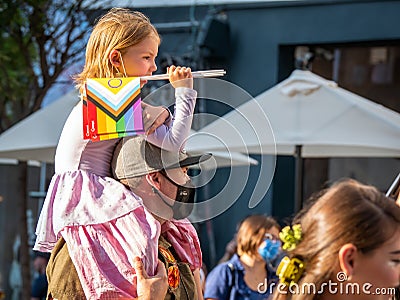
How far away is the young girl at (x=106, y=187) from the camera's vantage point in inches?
109

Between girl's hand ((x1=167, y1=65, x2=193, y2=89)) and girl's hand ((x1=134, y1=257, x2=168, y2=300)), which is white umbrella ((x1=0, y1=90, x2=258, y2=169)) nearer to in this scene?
girl's hand ((x1=167, y1=65, x2=193, y2=89))

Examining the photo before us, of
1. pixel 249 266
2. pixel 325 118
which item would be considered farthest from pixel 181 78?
pixel 325 118

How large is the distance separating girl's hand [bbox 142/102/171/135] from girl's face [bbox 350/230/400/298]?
0.76m

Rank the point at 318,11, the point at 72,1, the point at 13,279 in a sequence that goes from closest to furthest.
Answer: the point at 72,1
the point at 318,11
the point at 13,279

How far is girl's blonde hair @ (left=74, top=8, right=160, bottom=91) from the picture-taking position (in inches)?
114

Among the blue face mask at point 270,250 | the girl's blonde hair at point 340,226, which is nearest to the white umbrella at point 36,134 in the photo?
the blue face mask at point 270,250

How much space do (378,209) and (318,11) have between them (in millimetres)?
8022

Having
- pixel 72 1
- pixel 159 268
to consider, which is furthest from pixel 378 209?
pixel 72 1

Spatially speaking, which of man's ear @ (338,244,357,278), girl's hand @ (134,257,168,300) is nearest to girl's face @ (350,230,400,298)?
man's ear @ (338,244,357,278)

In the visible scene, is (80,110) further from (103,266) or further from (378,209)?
(378,209)

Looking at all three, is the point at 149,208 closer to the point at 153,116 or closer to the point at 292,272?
the point at 153,116

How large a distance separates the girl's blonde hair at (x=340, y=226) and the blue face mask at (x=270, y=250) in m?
3.39

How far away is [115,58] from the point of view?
2906mm

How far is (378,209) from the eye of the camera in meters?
2.58
